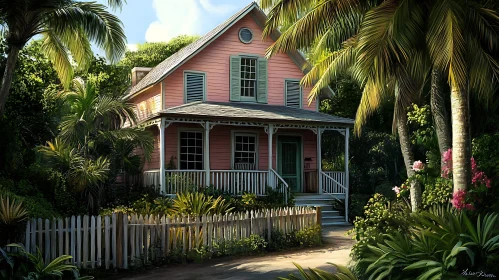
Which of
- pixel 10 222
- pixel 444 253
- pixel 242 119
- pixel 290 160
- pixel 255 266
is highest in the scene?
pixel 242 119

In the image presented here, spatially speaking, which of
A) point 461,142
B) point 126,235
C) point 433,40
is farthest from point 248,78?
point 461,142

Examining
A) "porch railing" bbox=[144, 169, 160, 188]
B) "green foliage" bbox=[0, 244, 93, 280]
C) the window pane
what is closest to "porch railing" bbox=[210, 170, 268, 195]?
the window pane

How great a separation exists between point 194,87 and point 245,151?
3.29 metres

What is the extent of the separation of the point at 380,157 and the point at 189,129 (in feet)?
27.7

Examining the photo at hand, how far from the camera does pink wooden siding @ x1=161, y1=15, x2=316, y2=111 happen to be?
21797mm

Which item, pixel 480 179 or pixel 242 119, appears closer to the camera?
pixel 480 179

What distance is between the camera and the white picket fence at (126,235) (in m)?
10.9

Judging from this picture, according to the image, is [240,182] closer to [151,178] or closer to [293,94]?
[151,178]

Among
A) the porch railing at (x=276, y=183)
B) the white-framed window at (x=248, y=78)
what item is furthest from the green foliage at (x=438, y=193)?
the white-framed window at (x=248, y=78)

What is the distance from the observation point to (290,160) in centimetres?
2362

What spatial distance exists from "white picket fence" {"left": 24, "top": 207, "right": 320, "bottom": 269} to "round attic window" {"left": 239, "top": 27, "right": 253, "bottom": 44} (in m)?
10.7

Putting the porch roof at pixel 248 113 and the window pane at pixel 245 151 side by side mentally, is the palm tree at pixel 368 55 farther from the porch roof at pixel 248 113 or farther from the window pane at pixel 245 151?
the window pane at pixel 245 151

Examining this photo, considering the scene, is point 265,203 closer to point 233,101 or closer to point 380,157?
point 233,101

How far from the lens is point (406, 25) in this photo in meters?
11.1
